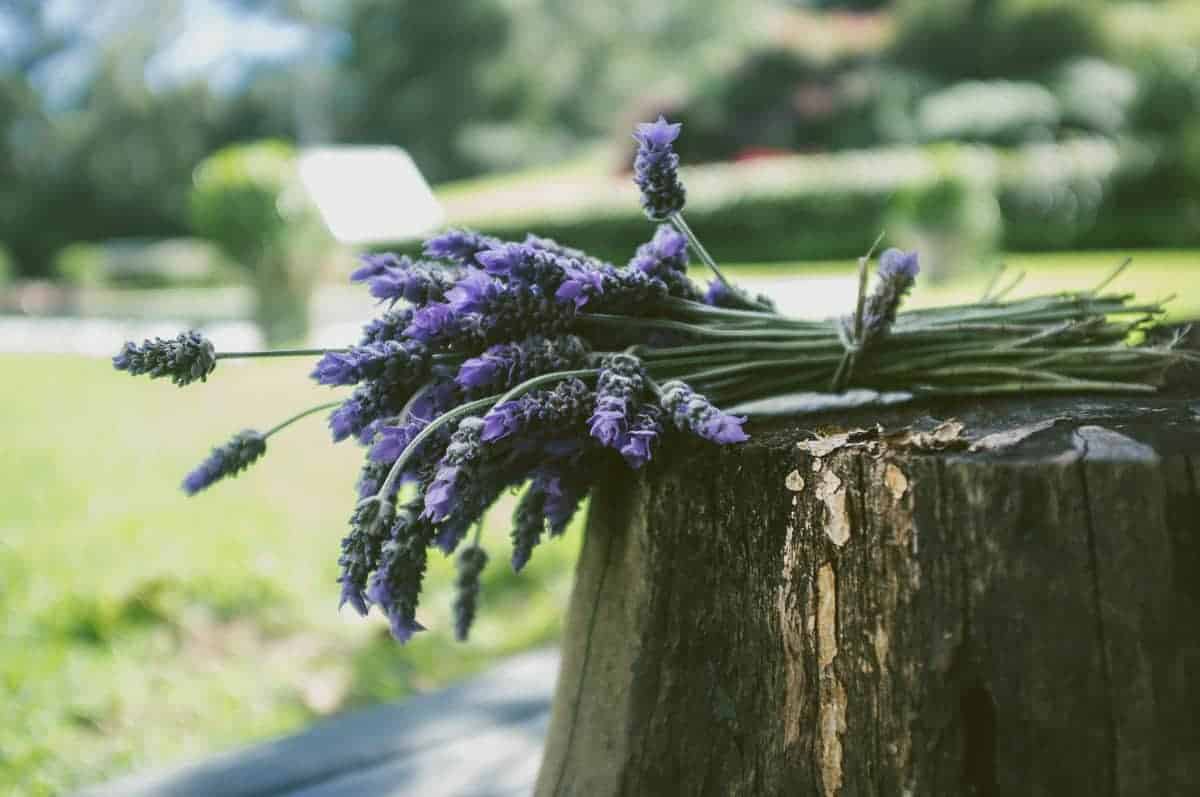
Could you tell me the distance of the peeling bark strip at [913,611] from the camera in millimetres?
928

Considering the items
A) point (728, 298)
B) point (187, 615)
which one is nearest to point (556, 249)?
point (728, 298)

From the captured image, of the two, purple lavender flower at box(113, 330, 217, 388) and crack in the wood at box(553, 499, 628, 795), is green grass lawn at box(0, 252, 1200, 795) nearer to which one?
crack in the wood at box(553, 499, 628, 795)

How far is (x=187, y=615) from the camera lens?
2.89m

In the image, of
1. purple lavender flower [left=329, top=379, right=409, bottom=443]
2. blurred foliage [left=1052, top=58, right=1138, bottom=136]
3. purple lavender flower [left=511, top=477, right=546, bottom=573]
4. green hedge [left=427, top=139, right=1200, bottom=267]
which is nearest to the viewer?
A: purple lavender flower [left=329, top=379, right=409, bottom=443]

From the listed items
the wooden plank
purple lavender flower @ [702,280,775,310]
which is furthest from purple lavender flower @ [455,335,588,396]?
the wooden plank

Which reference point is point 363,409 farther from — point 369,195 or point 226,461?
point 369,195

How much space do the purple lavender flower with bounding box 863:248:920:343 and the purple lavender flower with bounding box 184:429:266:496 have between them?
2.44ft

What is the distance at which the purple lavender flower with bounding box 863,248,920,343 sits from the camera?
1.17 meters

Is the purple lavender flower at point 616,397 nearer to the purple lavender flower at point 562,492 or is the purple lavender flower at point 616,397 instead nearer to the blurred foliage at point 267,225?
the purple lavender flower at point 562,492

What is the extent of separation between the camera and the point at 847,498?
105 centimetres

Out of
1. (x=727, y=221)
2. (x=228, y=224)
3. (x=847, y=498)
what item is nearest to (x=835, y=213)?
(x=727, y=221)

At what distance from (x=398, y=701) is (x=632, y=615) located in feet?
3.86

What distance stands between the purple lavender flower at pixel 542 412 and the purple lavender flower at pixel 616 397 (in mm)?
20

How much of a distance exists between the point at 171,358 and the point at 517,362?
359 millimetres
